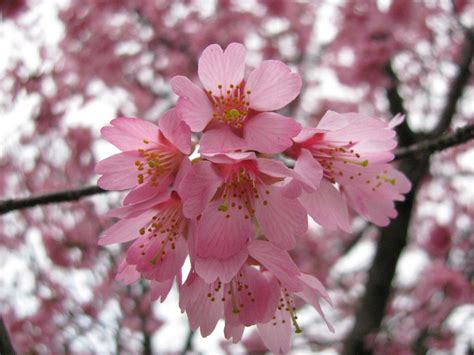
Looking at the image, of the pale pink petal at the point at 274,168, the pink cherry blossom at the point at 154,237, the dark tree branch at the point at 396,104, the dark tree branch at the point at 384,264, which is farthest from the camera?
the dark tree branch at the point at 396,104

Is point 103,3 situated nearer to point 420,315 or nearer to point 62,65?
point 62,65

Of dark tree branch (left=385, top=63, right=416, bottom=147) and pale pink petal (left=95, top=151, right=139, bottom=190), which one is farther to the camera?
dark tree branch (left=385, top=63, right=416, bottom=147)

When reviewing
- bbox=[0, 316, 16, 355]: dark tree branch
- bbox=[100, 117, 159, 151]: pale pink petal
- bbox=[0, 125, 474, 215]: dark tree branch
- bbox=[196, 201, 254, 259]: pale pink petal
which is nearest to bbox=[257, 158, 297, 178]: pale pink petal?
bbox=[196, 201, 254, 259]: pale pink petal

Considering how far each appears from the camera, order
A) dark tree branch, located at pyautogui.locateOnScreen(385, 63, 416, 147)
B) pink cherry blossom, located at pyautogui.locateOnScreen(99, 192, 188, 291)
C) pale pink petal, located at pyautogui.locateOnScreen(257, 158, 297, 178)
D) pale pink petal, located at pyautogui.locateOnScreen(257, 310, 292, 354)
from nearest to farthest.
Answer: pale pink petal, located at pyautogui.locateOnScreen(257, 158, 297, 178) < pink cherry blossom, located at pyautogui.locateOnScreen(99, 192, 188, 291) < pale pink petal, located at pyautogui.locateOnScreen(257, 310, 292, 354) < dark tree branch, located at pyautogui.locateOnScreen(385, 63, 416, 147)

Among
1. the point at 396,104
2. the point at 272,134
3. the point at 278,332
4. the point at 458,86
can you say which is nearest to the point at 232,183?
the point at 272,134

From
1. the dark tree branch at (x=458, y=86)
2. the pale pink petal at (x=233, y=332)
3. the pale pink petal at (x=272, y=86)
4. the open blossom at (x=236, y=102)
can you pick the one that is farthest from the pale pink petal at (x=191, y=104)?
the dark tree branch at (x=458, y=86)

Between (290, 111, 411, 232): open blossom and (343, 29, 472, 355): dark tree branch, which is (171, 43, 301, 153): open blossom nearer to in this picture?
(290, 111, 411, 232): open blossom

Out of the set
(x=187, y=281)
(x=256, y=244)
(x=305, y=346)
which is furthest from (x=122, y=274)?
(x=305, y=346)

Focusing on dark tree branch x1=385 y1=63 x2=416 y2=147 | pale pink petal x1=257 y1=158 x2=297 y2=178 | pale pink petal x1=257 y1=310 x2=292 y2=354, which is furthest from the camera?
dark tree branch x1=385 y1=63 x2=416 y2=147

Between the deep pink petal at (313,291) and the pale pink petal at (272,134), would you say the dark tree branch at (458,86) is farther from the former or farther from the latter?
the pale pink petal at (272,134)
